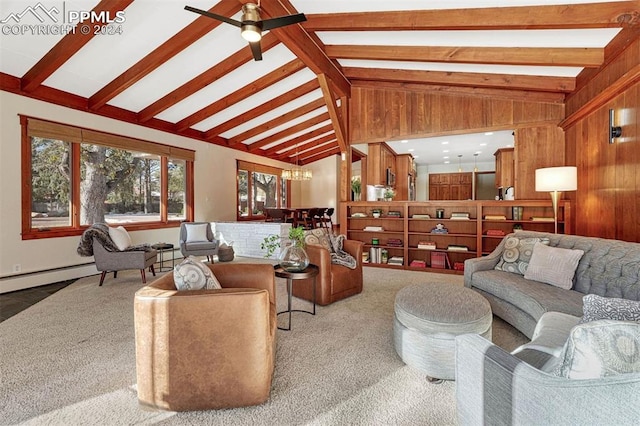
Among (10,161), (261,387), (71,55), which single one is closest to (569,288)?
(261,387)

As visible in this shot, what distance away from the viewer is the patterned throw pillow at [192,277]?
1683 mm

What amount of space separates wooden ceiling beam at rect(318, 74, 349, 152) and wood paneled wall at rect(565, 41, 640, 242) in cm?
335

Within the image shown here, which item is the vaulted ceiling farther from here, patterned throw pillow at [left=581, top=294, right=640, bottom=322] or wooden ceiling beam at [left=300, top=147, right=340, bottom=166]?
wooden ceiling beam at [left=300, top=147, right=340, bottom=166]

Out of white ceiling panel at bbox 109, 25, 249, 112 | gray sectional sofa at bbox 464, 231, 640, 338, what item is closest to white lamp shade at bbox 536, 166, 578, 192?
gray sectional sofa at bbox 464, 231, 640, 338

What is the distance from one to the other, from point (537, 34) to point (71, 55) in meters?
5.30

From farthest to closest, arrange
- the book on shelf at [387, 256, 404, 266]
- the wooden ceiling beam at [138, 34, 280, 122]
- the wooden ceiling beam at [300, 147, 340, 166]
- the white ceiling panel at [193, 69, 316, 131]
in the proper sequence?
the wooden ceiling beam at [300, 147, 340, 166] → the white ceiling panel at [193, 69, 316, 131] → the book on shelf at [387, 256, 404, 266] → the wooden ceiling beam at [138, 34, 280, 122]

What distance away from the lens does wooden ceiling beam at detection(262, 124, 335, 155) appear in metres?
8.72

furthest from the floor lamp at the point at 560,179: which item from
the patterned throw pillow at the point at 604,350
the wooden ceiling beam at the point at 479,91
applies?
the patterned throw pillow at the point at 604,350

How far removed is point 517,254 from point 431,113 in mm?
3040

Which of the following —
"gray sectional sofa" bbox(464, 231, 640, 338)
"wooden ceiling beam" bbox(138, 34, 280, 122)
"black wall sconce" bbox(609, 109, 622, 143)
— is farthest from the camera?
"wooden ceiling beam" bbox(138, 34, 280, 122)

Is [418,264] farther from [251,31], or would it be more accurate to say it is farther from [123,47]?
[123,47]

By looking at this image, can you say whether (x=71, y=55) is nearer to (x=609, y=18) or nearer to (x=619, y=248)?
(x=609, y=18)

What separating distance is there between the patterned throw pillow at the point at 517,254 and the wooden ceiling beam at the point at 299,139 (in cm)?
637

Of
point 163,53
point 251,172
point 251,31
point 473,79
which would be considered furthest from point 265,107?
point 473,79
